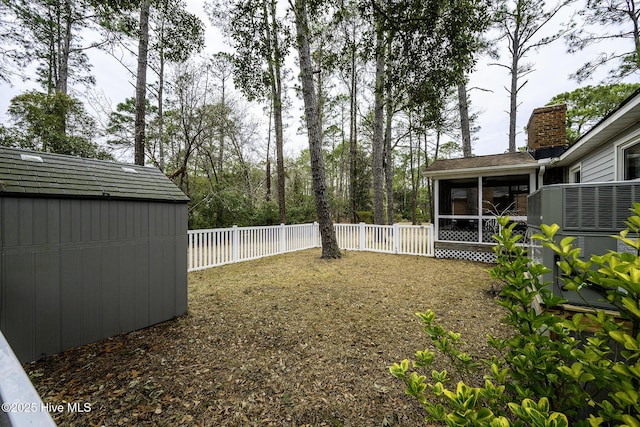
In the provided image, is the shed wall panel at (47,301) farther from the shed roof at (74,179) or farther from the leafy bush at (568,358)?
the leafy bush at (568,358)

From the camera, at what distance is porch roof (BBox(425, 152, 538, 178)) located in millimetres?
6727

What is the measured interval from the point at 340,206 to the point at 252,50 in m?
12.1

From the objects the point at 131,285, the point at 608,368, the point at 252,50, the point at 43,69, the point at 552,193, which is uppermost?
the point at 43,69

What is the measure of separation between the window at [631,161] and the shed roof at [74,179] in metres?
6.50

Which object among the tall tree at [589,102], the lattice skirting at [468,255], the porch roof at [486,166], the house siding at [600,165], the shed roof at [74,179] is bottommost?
the lattice skirting at [468,255]

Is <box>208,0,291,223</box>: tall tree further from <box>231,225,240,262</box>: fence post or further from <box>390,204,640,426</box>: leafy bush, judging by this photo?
<box>390,204,640,426</box>: leafy bush

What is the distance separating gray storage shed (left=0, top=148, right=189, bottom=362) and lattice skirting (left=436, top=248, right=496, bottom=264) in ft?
23.1

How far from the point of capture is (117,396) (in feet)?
6.45

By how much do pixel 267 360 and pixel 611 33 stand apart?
1466 centimetres

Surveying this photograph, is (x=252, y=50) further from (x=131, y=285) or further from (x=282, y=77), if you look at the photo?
(x=131, y=285)

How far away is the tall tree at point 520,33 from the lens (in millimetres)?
9984

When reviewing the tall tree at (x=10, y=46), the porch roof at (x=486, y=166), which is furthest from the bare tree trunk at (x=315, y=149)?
the tall tree at (x=10, y=46)

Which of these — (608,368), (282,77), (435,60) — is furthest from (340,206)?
(608,368)

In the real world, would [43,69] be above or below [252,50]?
above
